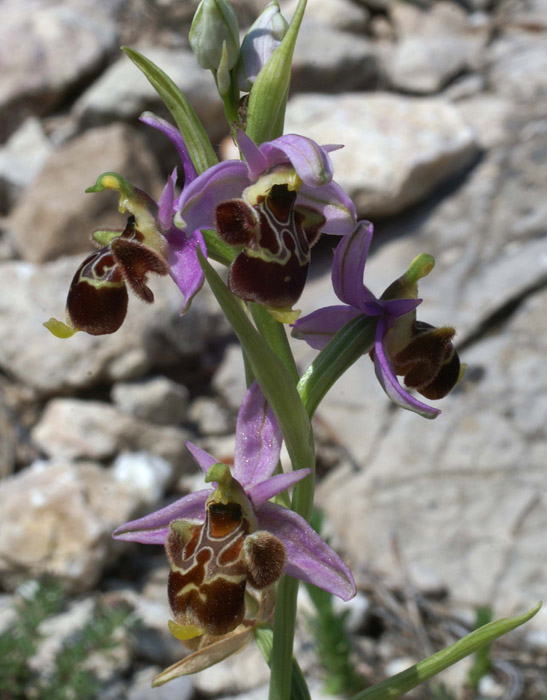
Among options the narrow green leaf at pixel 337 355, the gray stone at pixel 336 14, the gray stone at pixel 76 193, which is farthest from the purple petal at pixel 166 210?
the gray stone at pixel 336 14

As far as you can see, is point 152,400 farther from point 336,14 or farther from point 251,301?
point 336,14

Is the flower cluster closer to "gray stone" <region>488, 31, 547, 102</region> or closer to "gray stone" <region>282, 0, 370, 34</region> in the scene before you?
"gray stone" <region>488, 31, 547, 102</region>

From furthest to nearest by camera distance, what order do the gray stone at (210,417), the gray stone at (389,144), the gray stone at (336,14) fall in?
the gray stone at (336,14) < the gray stone at (389,144) < the gray stone at (210,417)

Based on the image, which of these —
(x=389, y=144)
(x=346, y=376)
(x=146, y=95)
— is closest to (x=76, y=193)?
(x=146, y=95)

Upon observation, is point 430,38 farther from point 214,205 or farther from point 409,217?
point 214,205

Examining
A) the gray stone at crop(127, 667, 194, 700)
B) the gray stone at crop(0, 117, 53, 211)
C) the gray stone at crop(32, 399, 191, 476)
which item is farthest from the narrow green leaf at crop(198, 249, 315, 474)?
the gray stone at crop(0, 117, 53, 211)

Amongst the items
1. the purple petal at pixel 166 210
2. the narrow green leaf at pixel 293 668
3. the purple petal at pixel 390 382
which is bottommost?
the narrow green leaf at pixel 293 668

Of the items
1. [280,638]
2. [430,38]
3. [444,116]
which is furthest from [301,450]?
[430,38]

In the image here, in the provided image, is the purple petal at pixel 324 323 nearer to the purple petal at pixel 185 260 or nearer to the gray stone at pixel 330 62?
the purple petal at pixel 185 260
